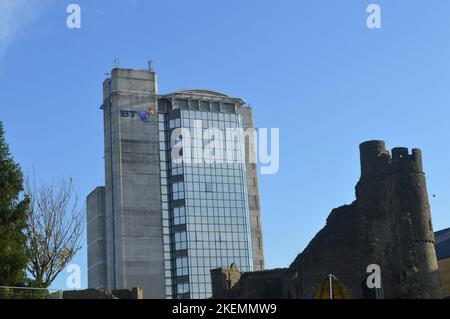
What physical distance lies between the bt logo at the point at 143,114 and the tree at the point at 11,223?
3381 inches

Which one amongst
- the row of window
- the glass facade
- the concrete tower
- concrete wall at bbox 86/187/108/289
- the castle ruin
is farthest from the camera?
Result: the row of window

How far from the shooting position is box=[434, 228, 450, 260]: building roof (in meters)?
68.6

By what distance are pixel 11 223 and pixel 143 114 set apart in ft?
293

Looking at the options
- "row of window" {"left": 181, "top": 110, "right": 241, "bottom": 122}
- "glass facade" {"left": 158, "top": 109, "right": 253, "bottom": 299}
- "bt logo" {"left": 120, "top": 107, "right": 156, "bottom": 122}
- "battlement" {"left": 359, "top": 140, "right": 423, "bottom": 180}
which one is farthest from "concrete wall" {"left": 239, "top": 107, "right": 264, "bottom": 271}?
"battlement" {"left": 359, "top": 140, "right": 423, "bottom": 180}

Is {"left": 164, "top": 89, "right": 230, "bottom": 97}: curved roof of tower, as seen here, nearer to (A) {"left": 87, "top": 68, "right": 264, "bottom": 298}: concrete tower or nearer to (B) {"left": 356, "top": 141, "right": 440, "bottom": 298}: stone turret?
(A) {"left": 87, "top": 68, "right": 264, "bottom": 298}: concrete tower

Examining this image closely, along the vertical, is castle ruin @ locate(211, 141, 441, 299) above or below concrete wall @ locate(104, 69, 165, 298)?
below

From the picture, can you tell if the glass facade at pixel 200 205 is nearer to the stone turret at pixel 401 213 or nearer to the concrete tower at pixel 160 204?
the concrete tower at pixel 160 204

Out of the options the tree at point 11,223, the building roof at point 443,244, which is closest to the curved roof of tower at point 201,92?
the building roof at point 443,244

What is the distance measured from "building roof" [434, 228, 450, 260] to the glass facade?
163 ft

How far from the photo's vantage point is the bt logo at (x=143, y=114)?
400 feet

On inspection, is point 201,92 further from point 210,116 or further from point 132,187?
point 132,187
